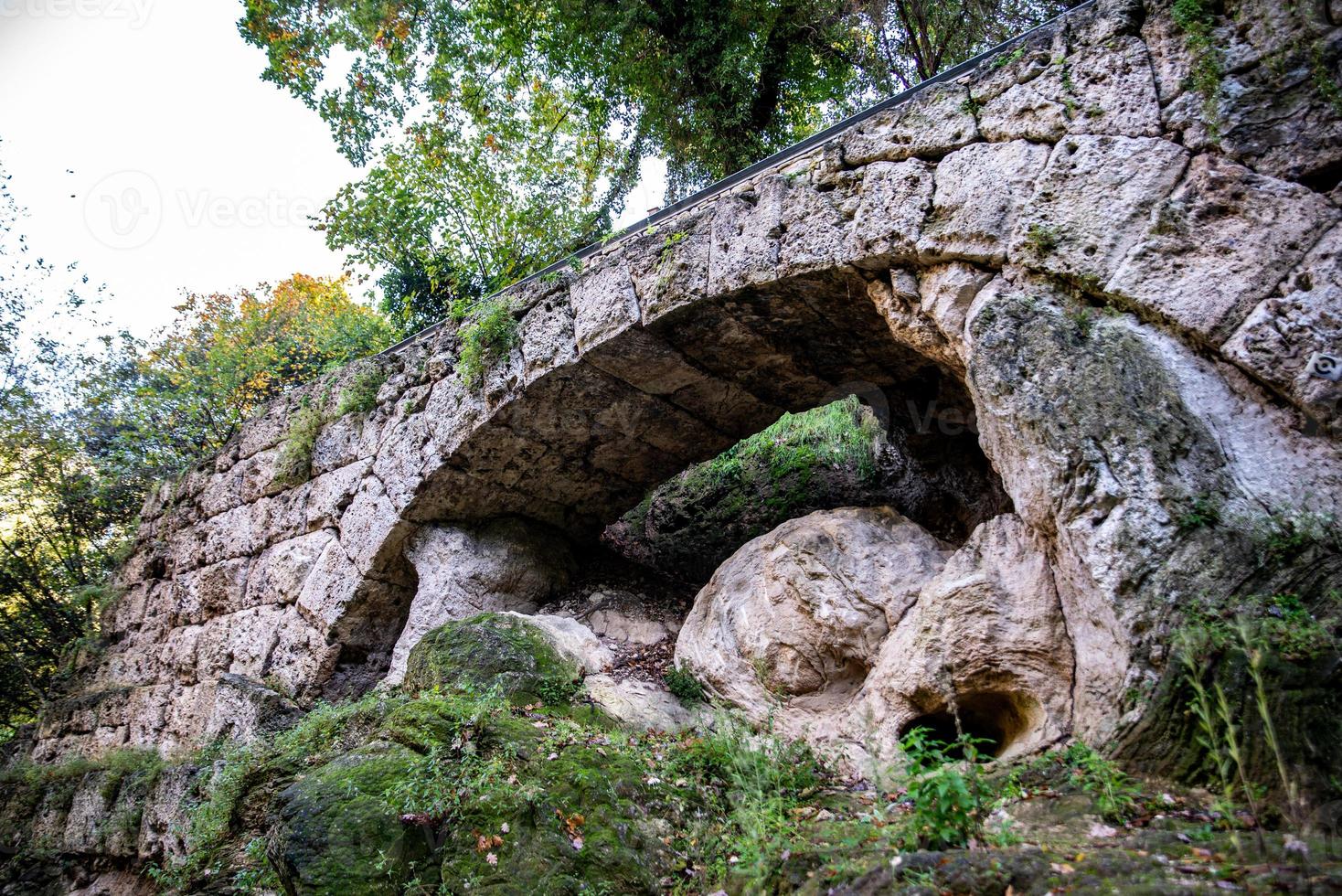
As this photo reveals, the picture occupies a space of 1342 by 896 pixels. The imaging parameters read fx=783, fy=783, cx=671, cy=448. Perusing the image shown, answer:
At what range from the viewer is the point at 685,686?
4184 mm

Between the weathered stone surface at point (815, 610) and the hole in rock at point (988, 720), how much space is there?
1.42 ft

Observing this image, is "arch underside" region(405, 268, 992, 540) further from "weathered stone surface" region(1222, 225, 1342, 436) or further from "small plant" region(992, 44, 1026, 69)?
"weathered stone surface" region(1222, 225, 1342, 436)

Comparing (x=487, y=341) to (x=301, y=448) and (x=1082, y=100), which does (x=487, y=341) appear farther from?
(x=1082, y=100)

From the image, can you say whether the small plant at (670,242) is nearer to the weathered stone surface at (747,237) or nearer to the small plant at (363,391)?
the weathered stone surface at (747,237)

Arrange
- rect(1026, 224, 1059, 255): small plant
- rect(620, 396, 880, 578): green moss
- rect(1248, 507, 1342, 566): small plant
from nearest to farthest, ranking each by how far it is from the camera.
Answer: rect(1248, 507, 1342, 566): small plant
rect(1026, 224, 1059, 255): small plant
rect(620, 396, 880, 578): green moss

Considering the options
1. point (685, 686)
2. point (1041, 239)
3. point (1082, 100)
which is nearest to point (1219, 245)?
point (1041, 239)

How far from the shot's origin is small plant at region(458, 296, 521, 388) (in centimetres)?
483

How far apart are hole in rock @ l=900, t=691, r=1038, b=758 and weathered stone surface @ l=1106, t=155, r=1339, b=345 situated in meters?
1.55

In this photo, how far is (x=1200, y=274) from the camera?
2715mm

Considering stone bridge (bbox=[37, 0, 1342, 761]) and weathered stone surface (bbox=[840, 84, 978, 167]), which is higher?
weathered stone surface (bbox=[840, 84, 978, 167])

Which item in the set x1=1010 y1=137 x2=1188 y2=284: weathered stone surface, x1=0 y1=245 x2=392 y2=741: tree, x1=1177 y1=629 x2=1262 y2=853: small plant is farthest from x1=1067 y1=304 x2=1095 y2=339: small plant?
x1=0 y1=245 x2=392 y2=741: tree

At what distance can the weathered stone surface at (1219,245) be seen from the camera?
2.61m

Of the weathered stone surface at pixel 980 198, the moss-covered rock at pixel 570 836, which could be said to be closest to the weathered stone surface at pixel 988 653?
the moss-covered rock at pixel 570 836

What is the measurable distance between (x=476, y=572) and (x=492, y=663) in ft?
4.14
